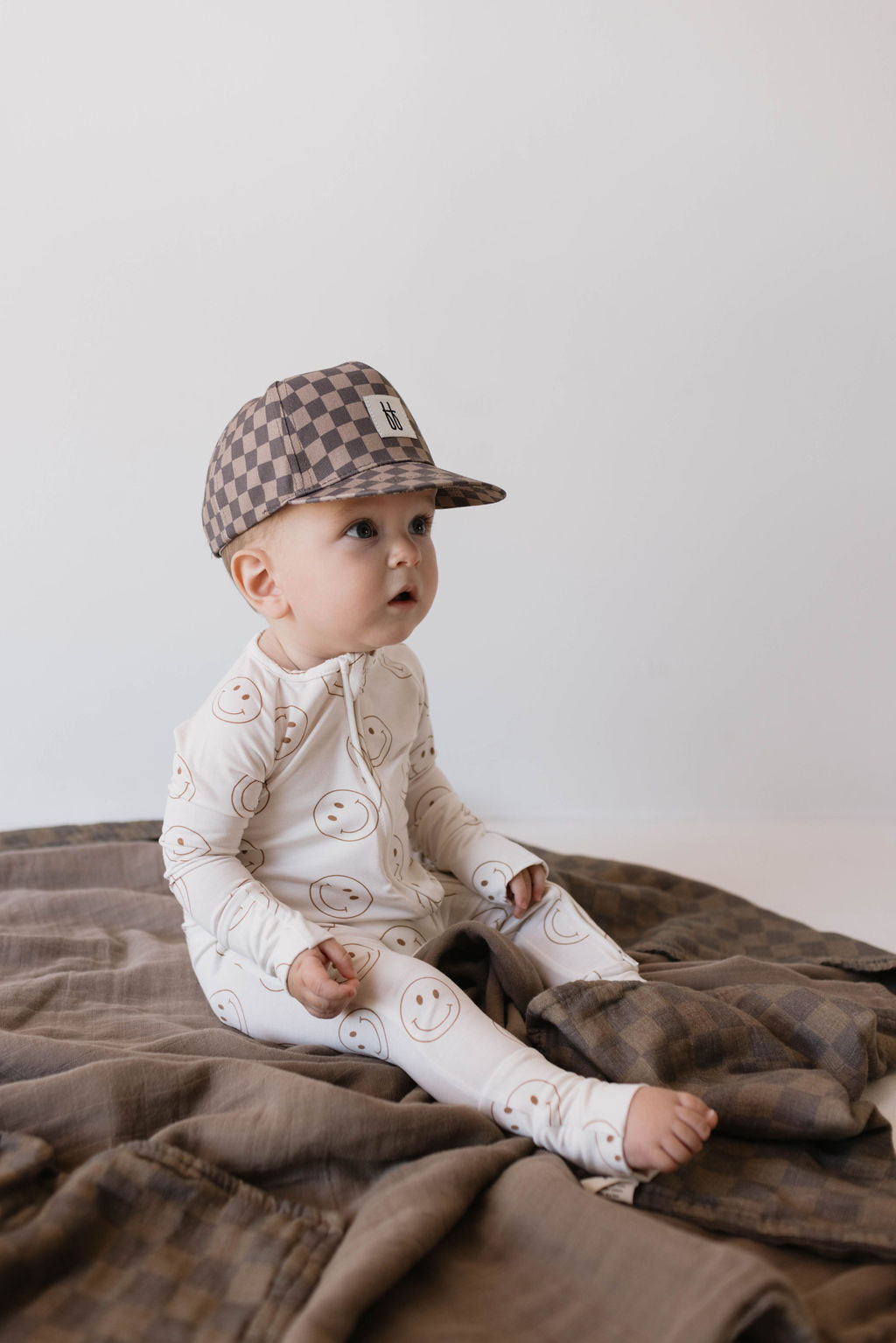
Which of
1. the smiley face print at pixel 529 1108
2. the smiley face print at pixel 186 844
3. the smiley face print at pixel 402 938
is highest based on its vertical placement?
the smiley face print at pixel 186 844

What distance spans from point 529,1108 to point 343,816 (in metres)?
0.36

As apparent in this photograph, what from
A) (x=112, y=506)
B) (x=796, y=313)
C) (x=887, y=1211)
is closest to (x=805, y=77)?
(x=796, y=313)

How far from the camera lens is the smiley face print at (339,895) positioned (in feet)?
3.88

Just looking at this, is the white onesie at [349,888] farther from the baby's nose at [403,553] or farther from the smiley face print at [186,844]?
the baby's nose at [403,553]

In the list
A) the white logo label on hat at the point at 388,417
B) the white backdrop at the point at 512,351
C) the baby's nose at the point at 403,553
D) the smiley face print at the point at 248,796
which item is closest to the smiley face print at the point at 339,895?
the smiley face print at the point at 248,796

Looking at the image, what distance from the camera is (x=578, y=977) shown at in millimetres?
1198

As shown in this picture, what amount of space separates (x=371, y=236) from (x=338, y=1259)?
1.43 metres

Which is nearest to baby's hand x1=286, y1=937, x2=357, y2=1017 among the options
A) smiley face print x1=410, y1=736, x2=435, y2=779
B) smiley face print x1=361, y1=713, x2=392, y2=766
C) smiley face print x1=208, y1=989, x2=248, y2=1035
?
smiley face print x1=208, y1=989, x2=248, y2=1035

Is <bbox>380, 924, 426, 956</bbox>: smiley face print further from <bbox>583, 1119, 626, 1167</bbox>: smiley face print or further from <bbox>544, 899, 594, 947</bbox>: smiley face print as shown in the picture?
<bbox>583, 1119, 626, 1167</bbox>: smiley face print

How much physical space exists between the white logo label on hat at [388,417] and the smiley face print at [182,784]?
0.38 meters

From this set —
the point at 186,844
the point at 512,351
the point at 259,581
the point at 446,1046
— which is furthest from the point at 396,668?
the point at 512,351

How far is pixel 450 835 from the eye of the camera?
133 cm

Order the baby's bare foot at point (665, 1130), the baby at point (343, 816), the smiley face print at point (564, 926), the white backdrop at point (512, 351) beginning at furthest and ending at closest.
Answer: the white backdrop at point (512, 351)
the smiley face print at point (564, 926)
the baby at point (343, 816)
the baby's bare foot at point (665, 1130)

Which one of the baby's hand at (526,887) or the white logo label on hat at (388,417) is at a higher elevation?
the white logo label on hat at (388,417)
